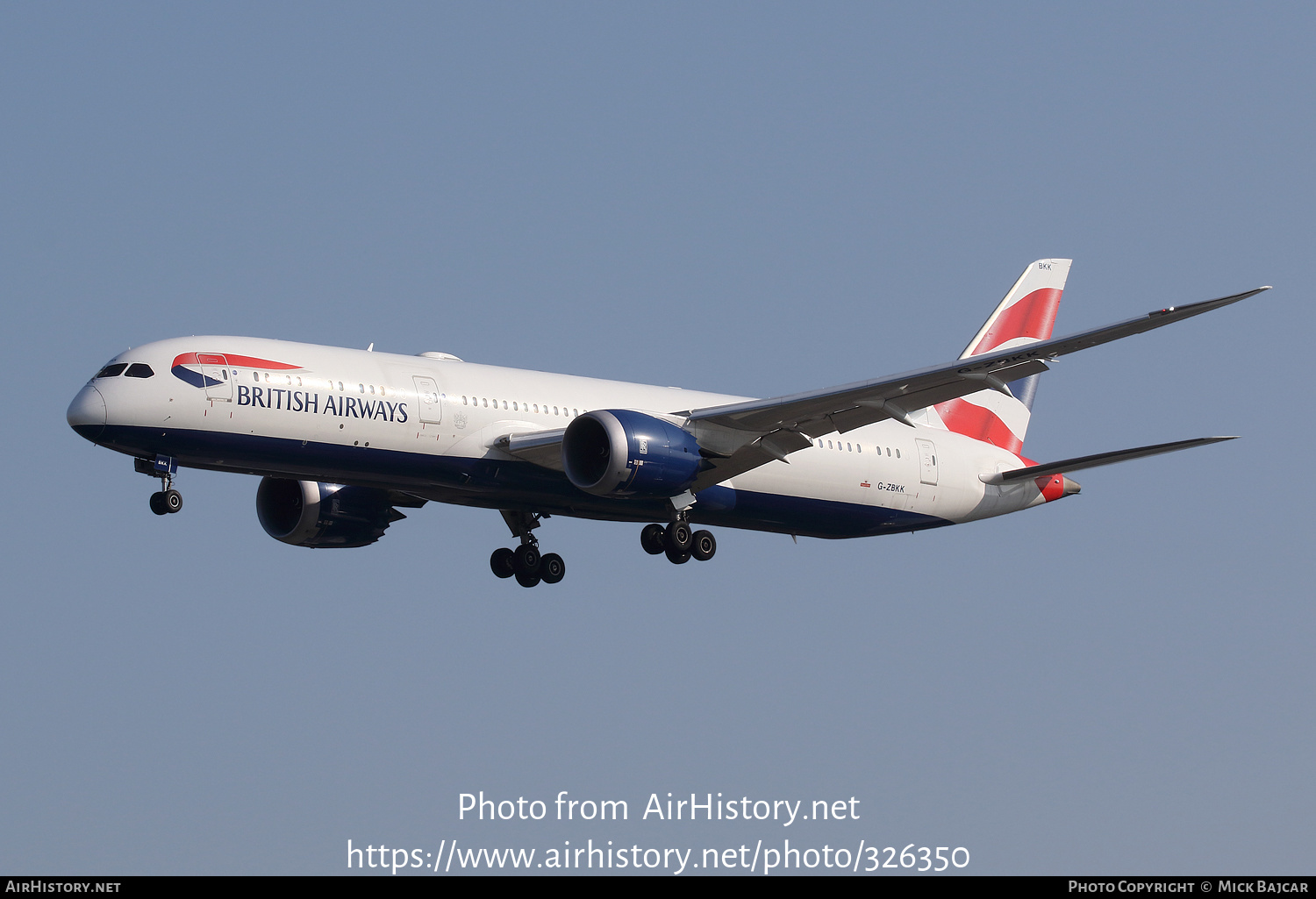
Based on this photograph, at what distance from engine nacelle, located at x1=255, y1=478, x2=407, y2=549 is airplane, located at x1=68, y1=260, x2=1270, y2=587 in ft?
0.15

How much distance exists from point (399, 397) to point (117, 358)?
5.82 m

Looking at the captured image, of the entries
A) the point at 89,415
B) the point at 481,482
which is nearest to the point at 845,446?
the point at 481,482

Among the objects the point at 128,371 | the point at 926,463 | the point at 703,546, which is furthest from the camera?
the point at 926,463

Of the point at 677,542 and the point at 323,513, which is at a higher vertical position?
the point at 323,513

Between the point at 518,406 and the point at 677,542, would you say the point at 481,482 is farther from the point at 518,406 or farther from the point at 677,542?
the point at 677,542

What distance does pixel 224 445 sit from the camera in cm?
3469

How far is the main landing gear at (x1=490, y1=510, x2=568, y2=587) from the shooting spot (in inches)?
1722

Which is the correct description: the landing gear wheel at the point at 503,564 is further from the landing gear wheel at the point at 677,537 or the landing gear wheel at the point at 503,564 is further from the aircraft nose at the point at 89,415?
the aircraft nose at the point at 89,415

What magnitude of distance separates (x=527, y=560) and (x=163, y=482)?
37.3ft

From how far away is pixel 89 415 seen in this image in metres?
34.0

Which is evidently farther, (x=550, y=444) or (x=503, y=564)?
(x=503, y=564)

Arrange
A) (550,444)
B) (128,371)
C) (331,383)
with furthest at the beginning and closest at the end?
(550,444)
(331,383)
(128,371)

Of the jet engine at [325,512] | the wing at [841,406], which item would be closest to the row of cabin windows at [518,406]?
the wing at [841,406]
